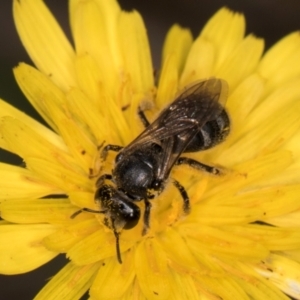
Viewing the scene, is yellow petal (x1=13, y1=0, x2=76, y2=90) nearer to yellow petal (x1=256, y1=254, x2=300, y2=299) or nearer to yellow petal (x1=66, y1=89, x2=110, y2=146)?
yellow petal (x1=66, y1=89, x2=110, y2=146)

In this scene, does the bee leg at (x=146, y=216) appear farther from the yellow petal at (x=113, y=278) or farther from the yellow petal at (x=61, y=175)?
the yellow petal at (x=61, y=175)

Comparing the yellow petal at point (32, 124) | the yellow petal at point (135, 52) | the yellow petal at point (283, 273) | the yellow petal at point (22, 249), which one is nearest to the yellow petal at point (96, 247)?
the yellow petal at point (22, 249)

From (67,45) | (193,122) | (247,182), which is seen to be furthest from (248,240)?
(67,45)

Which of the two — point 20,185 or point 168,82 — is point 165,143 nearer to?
point 168,82

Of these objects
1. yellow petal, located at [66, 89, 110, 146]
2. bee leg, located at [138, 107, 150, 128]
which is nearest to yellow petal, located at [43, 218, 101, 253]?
yellow petal, located at [66, 89, 110, 146]

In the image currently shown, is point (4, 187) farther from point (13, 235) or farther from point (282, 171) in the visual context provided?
point (282, 171)

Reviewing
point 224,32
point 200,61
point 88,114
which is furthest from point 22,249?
point 224,32
